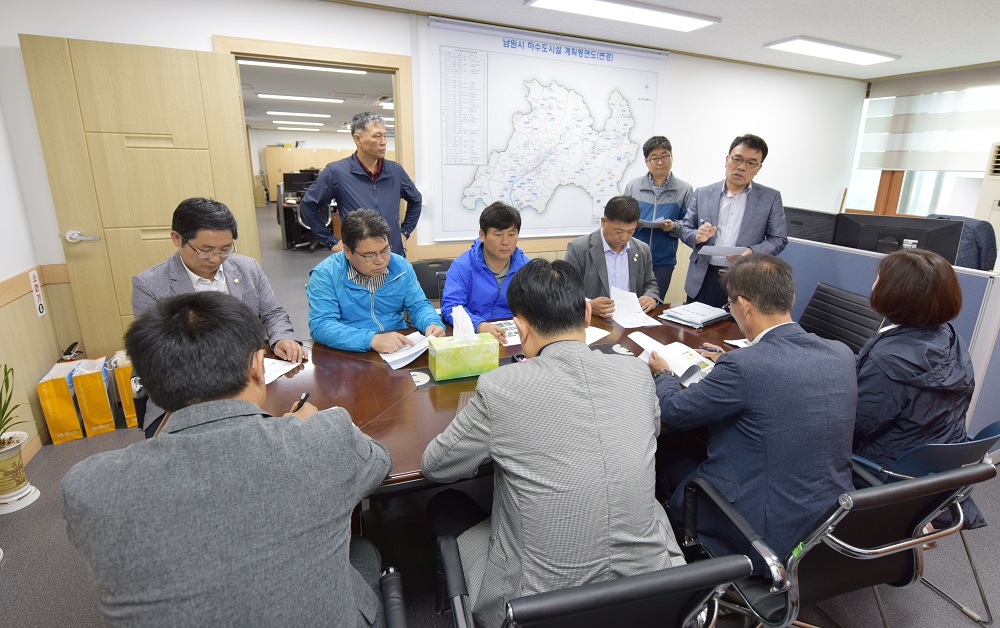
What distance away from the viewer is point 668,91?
15.1ft

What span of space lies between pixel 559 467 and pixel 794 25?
4199 mm

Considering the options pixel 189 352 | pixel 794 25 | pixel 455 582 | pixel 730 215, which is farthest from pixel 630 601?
pixel 794 25

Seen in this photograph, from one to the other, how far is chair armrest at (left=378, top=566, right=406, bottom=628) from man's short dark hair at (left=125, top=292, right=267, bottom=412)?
0.55 m

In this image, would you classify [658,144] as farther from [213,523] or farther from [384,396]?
[213,523]

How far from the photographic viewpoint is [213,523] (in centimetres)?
75

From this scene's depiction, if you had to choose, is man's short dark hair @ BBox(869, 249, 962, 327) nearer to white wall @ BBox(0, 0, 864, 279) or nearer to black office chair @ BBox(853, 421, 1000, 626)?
black office chair @ BBox(853, 421, 1000, 626)

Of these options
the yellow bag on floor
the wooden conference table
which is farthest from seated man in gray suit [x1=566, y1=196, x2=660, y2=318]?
the yellow bag on floor

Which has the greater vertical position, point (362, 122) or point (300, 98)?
point (300, 98)

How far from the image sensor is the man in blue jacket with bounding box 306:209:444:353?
2.02 metres

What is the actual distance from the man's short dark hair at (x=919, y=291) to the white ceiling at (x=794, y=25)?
2.50m

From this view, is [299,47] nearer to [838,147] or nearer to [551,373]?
[551,373]

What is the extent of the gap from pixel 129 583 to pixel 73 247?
2.99 metres

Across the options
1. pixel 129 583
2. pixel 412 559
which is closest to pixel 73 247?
pixel 412 559

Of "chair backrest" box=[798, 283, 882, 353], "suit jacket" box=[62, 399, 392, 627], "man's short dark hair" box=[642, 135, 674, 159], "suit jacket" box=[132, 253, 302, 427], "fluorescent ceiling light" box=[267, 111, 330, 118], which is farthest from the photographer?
"fluorescent ceiling light" box=[267, 111, 330, 118]
